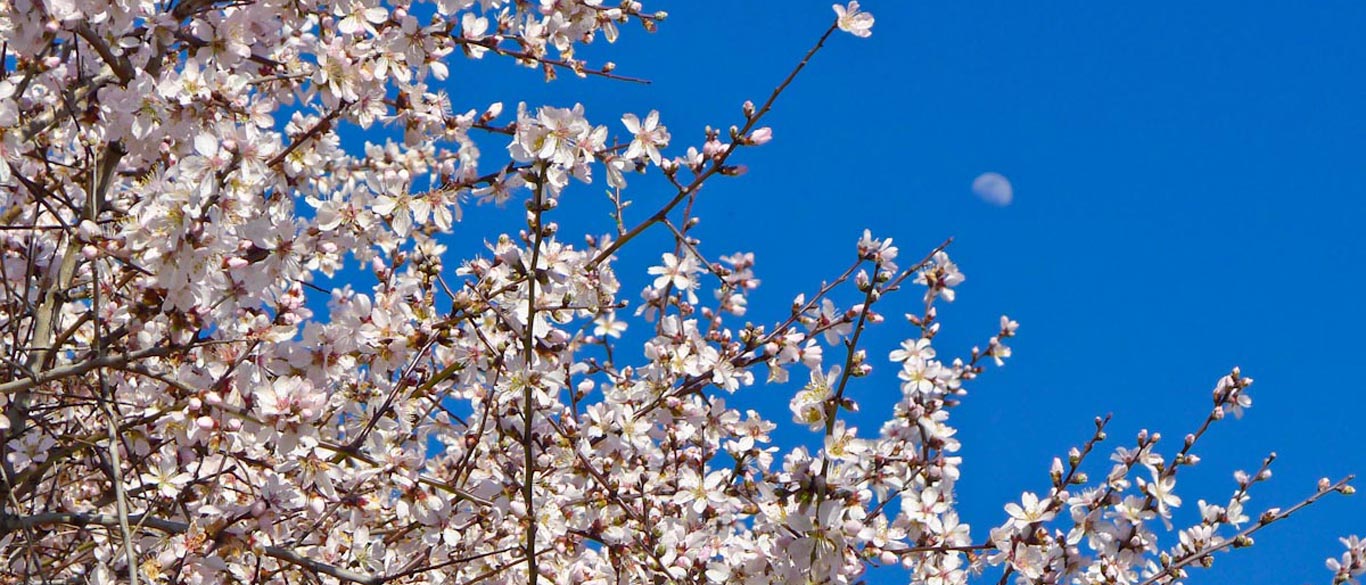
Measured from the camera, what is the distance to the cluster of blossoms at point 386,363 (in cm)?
352

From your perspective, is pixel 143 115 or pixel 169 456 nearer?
pixel 143 115

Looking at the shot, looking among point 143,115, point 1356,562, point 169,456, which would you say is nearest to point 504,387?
point 169,456

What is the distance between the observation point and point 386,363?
390cm

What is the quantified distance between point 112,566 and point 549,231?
1.84 metres

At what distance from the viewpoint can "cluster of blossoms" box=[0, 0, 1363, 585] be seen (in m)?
3.52

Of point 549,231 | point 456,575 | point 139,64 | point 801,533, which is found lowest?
point 801,533

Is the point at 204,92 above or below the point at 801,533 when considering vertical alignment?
above

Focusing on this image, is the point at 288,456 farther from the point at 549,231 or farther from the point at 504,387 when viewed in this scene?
the point at 549,231

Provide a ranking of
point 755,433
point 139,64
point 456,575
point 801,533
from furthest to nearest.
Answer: point 456,575 → point 755,433 → point 139,64 → point 801,533

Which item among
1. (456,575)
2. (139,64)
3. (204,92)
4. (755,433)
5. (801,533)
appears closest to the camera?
(801,533)

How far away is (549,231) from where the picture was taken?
13.2 feet

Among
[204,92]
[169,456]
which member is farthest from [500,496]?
[204,92]

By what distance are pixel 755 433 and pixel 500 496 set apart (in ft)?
3.17

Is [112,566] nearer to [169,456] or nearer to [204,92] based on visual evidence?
[169,456]
